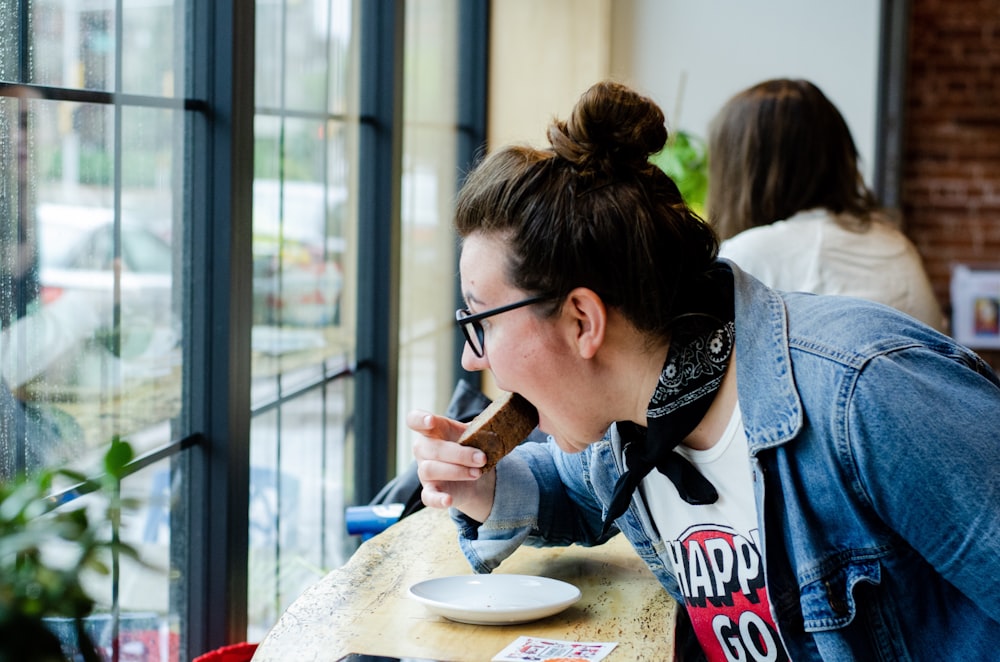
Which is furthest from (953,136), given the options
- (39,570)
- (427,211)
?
(39,570)

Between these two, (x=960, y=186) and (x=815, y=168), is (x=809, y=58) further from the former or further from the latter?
(x=815, y=168)

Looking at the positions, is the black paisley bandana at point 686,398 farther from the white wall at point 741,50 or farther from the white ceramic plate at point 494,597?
the white wall at point 741,50

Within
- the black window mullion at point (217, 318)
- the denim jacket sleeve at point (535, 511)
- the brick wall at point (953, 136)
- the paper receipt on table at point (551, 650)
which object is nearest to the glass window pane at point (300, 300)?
the black window mullion at point (217, 318)

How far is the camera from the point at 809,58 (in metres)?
5.04

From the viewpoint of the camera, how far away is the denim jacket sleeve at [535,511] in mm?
1696

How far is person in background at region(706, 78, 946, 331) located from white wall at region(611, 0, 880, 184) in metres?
2.34

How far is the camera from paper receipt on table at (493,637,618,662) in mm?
1330

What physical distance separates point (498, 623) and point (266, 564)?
4.27ft

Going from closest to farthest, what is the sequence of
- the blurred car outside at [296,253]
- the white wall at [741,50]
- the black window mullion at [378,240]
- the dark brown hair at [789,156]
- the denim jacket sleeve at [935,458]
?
1. the denim jacket sleeve at [935,458]
2. the blurred car outside at [296,253]
3. the dark brown hair at [789,156]
4. the black window mullion at [378,240]
5. the white wall at [741,50]

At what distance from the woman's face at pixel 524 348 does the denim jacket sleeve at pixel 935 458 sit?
1.20ft

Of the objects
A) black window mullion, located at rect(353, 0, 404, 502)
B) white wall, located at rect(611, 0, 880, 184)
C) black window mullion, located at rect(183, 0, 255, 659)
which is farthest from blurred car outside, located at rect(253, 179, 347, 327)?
white wall, located at rect(611, 0, 880, 184)

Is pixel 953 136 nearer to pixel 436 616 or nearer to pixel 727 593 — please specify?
pixel 727 593

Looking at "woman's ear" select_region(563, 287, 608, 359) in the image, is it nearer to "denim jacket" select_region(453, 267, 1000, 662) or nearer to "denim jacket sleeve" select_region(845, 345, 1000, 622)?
"denim jacket" select_region(453, 267, 1000, 662)

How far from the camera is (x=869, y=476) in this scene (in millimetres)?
1188
